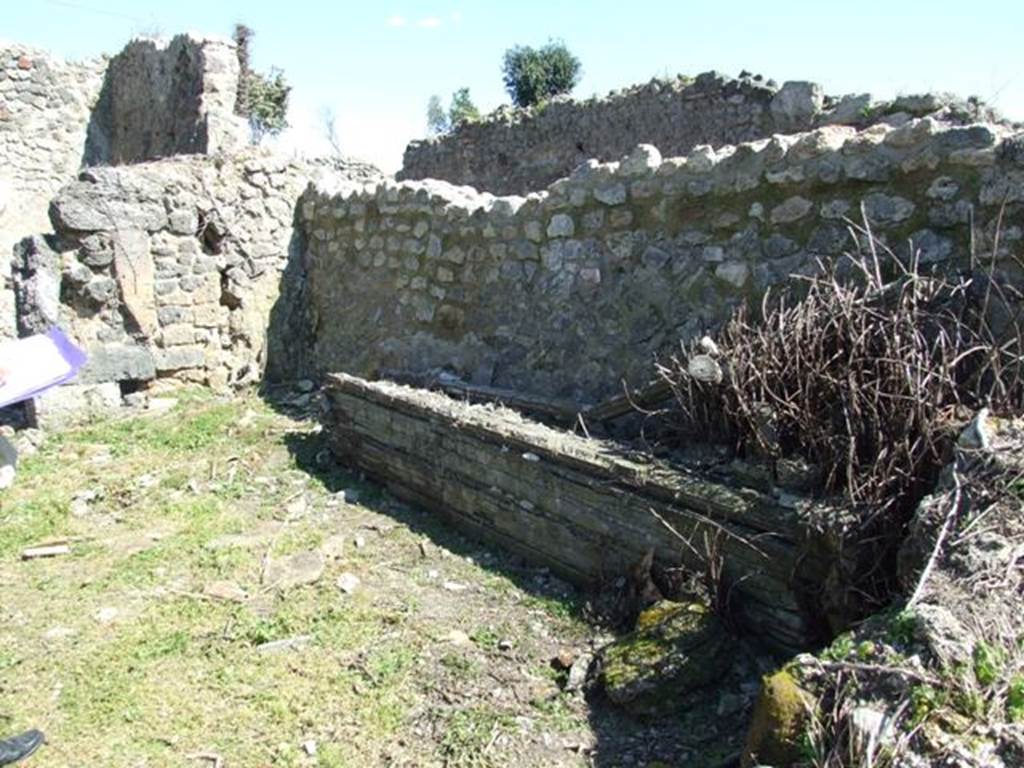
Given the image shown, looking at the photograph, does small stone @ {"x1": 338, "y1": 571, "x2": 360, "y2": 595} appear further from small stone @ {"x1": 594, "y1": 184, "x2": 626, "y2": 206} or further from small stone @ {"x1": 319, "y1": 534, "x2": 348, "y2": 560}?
small stone @ {"x1": 594, "y1": 184, "x2": 626, "y2": 206}

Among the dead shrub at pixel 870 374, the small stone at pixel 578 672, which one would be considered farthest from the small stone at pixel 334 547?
the dead shrub at pixel 870 374

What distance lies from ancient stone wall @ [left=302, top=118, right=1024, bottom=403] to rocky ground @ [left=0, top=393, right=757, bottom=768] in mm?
1386

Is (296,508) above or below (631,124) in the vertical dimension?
below

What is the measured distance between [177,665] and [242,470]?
2.40 metres

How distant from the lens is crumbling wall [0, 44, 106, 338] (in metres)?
11.7

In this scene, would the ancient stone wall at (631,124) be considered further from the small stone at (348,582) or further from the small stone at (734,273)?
the small stone at (348,582)

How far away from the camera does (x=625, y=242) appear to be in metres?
5.10

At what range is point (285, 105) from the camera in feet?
67.5

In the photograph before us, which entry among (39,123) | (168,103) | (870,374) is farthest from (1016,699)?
(39,123)

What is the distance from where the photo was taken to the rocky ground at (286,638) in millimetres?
3033

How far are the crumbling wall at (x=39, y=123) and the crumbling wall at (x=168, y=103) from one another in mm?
225

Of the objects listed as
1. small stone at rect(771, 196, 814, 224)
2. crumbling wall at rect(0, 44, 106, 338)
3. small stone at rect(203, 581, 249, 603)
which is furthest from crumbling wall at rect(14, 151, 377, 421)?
crumbling wall at rect(0, 44, 106, 338)

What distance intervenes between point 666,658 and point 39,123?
12029mm

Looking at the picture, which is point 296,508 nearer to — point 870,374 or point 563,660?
point 563,660
